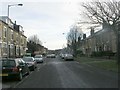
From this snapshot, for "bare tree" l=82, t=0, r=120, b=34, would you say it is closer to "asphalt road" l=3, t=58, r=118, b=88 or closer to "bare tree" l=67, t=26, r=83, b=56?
"asphalt road" l=3, t=58, r=118, b=88

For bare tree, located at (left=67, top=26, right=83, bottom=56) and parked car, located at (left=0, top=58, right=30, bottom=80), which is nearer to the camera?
parked car, located at (left=0, top=58, right=30, bottom=80)

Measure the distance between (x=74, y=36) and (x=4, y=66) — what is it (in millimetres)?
89172

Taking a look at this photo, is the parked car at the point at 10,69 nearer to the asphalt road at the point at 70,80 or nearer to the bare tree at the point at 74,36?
the asphalt road at the point at 70,80

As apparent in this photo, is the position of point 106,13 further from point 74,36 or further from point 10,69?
point 74,36

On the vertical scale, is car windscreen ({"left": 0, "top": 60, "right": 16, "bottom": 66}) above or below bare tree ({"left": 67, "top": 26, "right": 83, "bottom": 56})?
below

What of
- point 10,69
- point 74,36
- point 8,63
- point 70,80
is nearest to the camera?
point 70,80

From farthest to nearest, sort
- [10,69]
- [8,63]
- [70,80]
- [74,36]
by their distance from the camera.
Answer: [74,36], [8,63], [10,69], [70,80]

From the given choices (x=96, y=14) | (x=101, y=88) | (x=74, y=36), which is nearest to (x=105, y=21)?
(x=96, y=14)

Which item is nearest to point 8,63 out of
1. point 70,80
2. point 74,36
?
point 70,80

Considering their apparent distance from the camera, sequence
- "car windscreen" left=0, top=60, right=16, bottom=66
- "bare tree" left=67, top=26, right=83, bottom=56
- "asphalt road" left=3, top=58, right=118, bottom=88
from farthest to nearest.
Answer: "bare tree" left=67, top=26, right=83, bottom=56 < "car windscreen" left=0, top=60, right=16, bottom=66 < "asphalt road" left=3, top=58, right=118, bottom=88

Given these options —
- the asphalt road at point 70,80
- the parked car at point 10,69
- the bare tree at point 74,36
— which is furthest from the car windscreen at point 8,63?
the bare tree at point 74,36

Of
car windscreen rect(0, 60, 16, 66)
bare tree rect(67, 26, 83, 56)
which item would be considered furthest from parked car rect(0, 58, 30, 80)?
bare tree rect(67, 26, 83, 56)

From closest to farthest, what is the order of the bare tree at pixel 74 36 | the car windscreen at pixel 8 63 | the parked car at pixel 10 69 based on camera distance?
the parked car at pixel 10 69, the car windscreen at pixel 8 63, the bare tree at pixel 74 36

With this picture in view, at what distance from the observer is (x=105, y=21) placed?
37.2m
